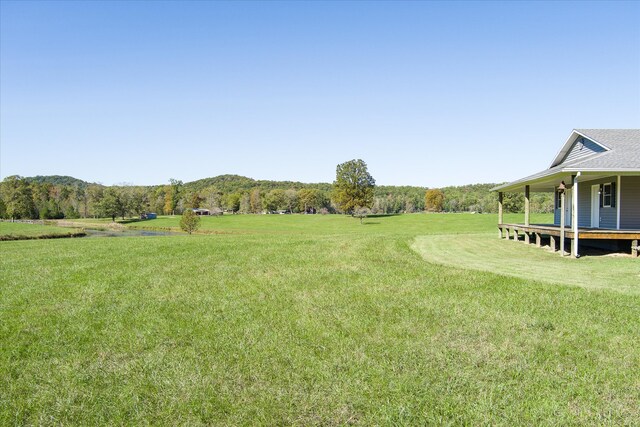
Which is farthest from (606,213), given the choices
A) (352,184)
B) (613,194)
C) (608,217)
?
(352,184)

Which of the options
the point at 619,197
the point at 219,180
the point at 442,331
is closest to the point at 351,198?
the point at 619,197

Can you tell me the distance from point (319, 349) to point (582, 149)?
19.5 m

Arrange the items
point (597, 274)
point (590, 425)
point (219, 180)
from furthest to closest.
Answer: point (219, 180), point (597, 274), point (590, 425)

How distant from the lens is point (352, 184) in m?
61.9

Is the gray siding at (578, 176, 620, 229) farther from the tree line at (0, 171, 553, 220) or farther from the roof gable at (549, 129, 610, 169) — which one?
the tree line at (0, 171, 553, 220)

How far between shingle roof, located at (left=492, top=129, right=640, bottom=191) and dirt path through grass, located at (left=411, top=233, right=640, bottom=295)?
289 centimetres

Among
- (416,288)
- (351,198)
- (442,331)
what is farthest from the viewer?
(351,198)

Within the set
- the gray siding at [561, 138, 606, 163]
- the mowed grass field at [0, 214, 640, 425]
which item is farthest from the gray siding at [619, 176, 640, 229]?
the mowed grass field at [0, 214, 640, 425]

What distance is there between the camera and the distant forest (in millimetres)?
75750

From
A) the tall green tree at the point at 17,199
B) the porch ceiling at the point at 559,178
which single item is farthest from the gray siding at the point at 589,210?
the tall green tree at the point at 17,199

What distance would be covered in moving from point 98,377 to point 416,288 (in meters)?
5.88

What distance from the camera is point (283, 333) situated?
19.0 ft

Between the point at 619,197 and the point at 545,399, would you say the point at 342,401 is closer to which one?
the point at 545,399

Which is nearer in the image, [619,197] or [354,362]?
[354,362]
